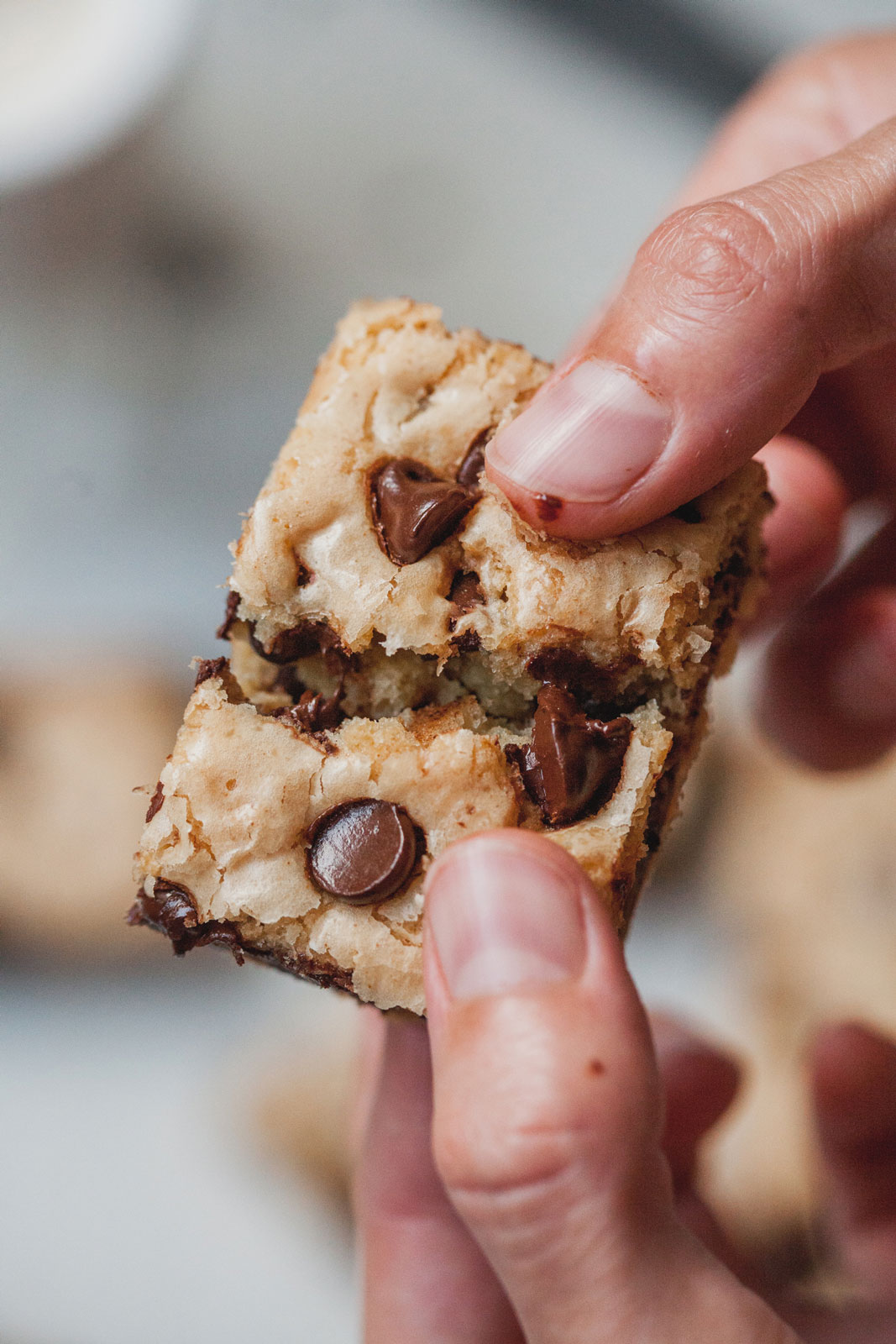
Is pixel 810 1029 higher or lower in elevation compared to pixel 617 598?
lower

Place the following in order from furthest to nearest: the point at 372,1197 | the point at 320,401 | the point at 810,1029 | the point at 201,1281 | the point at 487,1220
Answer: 1. the point at 810,1029
2. the point at 201,1281
3. the point at 372,1197
4. the point at 320,401
5. the point at 487,1220

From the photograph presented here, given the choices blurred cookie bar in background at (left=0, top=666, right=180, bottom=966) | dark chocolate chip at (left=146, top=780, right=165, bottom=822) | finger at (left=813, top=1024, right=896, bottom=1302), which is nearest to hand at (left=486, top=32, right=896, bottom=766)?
A: dark chocolate chip at (left=146, top=780, right=165, bottom=822)

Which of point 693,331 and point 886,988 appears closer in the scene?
point 693,331

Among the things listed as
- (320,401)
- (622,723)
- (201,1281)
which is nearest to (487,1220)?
(622,723)

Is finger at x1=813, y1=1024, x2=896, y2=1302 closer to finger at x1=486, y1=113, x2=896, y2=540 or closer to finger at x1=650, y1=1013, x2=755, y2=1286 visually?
finger at x1=650, y1=1013, x2=755, y2=1286

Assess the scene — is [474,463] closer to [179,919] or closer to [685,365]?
[685,365]

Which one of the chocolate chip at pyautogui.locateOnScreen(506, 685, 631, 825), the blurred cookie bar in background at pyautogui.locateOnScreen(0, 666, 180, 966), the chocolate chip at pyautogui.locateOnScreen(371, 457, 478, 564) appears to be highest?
the chocolate chip at pyautogui.locateOnScreen(371, 457, 478, 564)

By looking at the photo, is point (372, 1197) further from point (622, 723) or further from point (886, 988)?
point (886, 988)
